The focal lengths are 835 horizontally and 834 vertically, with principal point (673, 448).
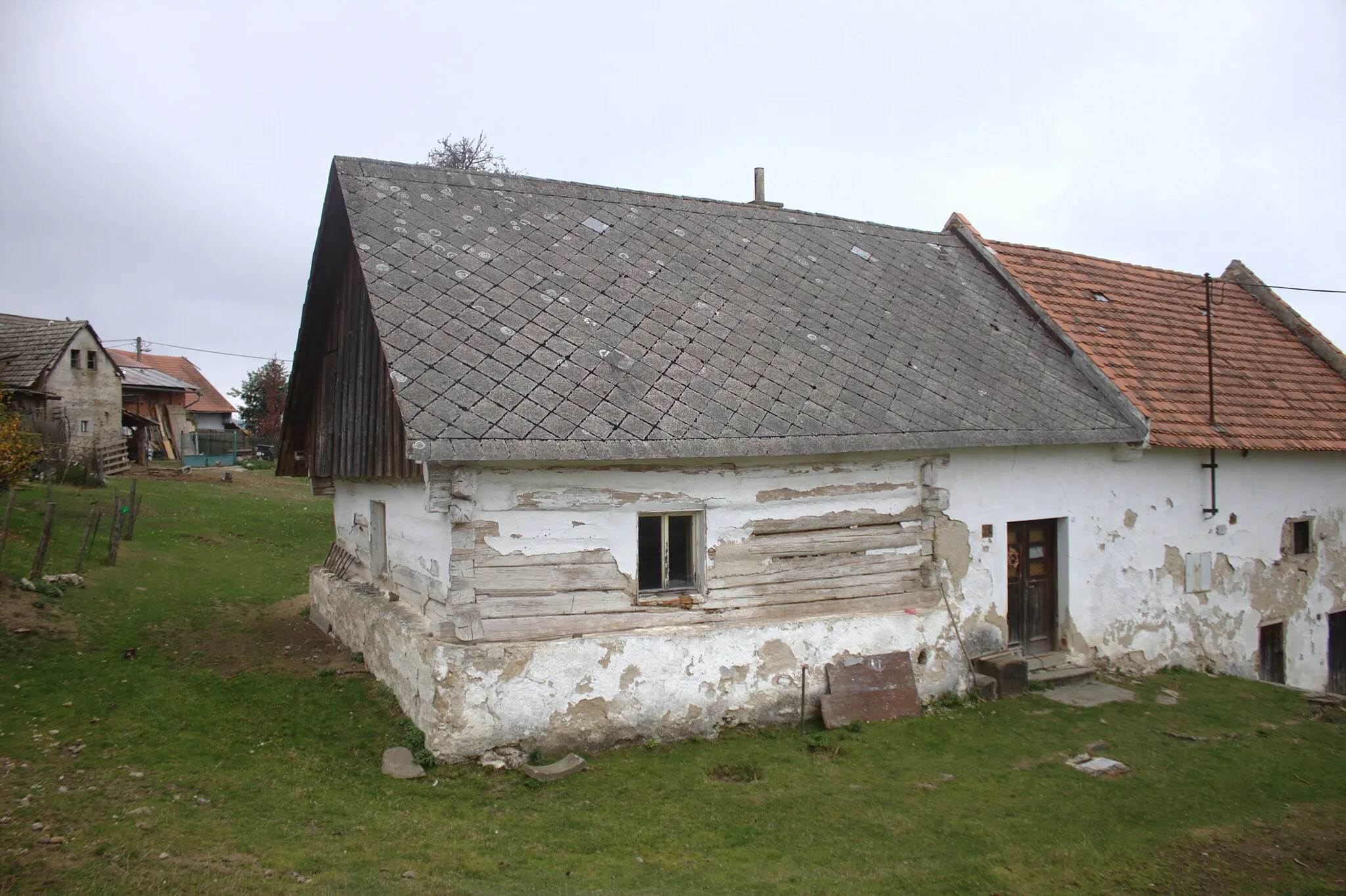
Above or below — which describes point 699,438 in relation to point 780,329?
below

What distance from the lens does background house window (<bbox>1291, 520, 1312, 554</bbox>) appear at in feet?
41.5

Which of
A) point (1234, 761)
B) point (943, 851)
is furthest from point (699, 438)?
point (1234, 761)

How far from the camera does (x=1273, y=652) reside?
12.4 metres

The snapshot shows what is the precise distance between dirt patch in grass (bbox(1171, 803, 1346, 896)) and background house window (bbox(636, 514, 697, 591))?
4577 mm

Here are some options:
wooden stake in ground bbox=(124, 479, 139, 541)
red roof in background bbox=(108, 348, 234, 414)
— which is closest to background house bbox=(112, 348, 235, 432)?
red roof in background bbox=(108, 348, 234, 414)

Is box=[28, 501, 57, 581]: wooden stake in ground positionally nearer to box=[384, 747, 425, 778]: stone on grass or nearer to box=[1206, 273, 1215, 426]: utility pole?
box=[384, 747, 425, 778]: stone on grass

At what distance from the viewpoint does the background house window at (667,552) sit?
326 inches

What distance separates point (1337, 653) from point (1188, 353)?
17.5 ft

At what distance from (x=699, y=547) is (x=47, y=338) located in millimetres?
26346

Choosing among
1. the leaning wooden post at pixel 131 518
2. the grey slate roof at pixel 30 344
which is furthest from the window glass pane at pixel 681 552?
the grey slate roof at pixel 30 344

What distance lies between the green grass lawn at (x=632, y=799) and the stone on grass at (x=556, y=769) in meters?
0.08

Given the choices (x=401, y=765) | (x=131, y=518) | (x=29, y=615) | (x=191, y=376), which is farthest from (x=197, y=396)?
(x=401, y=765)

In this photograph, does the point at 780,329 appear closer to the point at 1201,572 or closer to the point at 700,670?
the point at 700,670

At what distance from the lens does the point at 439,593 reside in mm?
7988
